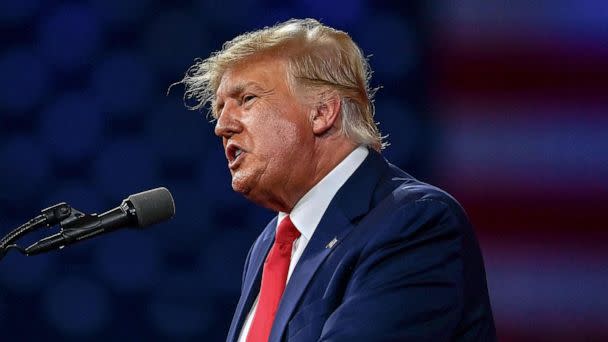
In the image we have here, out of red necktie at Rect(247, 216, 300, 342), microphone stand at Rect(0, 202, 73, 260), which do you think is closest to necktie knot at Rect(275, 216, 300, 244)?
red necktie at Rect(247, 216, 300, 342)

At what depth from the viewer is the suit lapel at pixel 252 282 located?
1.86 meters

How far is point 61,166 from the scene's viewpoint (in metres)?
2.60

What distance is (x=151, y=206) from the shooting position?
5.07ft

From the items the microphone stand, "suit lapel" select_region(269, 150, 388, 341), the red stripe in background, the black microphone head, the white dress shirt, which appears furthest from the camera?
the red stripe in background

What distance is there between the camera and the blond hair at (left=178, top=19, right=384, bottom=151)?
73.0 inches

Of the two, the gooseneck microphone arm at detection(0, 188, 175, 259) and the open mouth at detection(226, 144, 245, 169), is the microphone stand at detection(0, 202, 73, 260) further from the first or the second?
the open mouth at detection(226, 144, 245, 169)

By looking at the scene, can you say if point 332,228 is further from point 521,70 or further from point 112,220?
point 521,70

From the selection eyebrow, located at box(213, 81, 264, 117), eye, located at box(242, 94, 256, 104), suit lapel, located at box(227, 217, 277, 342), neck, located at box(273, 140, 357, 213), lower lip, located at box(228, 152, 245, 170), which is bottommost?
suit lapel, located at box(227, 217, 277, 342)

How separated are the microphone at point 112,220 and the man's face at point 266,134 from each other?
0.85 ft

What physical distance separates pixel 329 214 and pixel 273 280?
166 mm

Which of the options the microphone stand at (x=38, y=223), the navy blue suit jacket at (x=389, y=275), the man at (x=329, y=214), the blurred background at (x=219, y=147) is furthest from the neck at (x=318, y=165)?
the blurred background at (x=219, y=147)

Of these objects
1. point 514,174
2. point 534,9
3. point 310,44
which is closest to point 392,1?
point 534,9

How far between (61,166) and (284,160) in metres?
0.99

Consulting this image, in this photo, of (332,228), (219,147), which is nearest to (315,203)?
(332,228)
